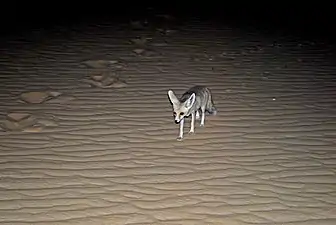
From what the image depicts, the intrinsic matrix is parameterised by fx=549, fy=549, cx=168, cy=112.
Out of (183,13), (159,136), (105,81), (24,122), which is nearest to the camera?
(159,136)

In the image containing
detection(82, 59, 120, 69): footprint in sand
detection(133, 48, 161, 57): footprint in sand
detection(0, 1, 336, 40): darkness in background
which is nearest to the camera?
detection(82, 59, 120, 69): footprint in sand

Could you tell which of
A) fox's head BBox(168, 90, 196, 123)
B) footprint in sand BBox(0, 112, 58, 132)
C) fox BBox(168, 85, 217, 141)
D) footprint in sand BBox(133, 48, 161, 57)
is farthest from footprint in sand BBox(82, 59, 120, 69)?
Result: fox's head BBox(168, 90, 196, 123)

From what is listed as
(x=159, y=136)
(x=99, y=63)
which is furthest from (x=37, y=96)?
(x=159, y=136)

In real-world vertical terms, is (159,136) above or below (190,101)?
below

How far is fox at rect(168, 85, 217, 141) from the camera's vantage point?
20.5 ft

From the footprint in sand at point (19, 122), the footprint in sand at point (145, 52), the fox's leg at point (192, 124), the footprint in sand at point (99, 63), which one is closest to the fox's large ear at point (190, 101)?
the fox's leg at point (192, 124)

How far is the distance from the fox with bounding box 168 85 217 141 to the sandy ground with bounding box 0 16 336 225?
0.19 m

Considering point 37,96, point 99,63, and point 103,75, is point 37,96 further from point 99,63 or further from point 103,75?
point 99,63

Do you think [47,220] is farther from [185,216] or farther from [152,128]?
[152,128]

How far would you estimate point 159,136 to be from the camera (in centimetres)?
675

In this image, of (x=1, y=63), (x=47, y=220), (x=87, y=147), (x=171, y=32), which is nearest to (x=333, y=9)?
(x=171, y=32)

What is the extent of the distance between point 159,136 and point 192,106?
0.63 m

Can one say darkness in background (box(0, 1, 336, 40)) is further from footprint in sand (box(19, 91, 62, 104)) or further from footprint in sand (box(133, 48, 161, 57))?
footprint in sand (box(19, 91, 62, 104))

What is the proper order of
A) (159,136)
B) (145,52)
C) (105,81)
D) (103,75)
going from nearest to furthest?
(159,136) < (105,81) < (103,75) < (145,52)
